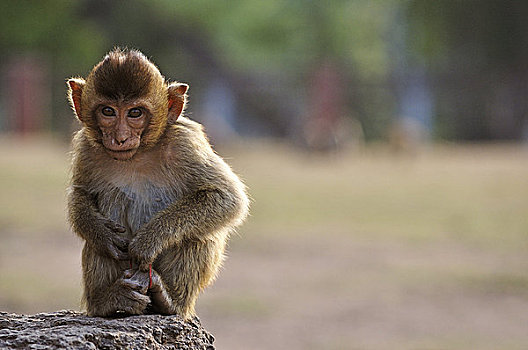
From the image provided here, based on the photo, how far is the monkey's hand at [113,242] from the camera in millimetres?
4223

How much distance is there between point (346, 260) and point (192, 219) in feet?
→ 35.3

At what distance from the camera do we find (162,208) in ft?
14.8

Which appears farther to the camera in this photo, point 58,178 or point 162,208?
point 58,178

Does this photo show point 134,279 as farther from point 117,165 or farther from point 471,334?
point 471,334

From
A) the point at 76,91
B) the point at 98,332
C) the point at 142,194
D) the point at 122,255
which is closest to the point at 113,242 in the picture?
the point at 122,255

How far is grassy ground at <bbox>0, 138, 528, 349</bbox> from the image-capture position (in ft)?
37.3

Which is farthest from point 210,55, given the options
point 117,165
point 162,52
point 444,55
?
point 117,165

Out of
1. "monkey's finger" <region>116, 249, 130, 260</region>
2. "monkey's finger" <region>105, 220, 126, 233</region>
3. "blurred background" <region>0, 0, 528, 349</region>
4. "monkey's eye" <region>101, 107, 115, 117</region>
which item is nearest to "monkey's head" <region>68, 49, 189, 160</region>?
"monkey's eye" <region>101, 107, 115, 117</region>

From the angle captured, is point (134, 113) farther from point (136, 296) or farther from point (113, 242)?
point (136, 296)

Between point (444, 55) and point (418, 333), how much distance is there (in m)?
30.8

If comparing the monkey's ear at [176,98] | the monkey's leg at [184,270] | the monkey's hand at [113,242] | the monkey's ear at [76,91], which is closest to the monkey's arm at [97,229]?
the monkey's hand at [113,242]

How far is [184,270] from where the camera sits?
4.39 meters

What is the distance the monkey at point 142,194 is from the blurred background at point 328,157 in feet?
3.54

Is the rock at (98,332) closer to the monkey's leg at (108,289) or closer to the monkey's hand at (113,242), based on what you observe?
the monkey's leg at (108,289)
